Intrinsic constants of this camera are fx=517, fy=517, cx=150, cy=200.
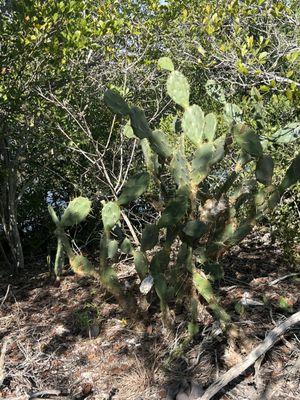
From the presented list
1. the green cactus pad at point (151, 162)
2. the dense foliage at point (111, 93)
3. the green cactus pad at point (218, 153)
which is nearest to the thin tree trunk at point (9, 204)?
the dense foliage at point (111, 93)

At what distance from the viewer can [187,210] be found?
11.3 ft

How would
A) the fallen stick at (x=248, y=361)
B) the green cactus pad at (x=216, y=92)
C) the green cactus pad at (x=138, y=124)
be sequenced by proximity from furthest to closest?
the green cactus pad at (x=216, y=92), the green cactus pad at (x=138, y=124), the fallen stick at (x=248, y=361)

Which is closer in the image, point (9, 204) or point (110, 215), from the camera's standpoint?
point (110, 215)

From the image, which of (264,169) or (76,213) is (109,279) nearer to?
(76,213)

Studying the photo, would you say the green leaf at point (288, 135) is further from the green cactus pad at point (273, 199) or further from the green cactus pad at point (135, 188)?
the green cactus pad at point (135, 188)

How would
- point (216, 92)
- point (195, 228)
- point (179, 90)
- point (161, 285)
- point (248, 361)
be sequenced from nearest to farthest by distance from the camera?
point (248, 361) < point (195, 228) < point (161, 285) < point (179, 90) < point (216, 92)

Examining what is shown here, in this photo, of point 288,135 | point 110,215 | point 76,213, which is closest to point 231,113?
point 288,135

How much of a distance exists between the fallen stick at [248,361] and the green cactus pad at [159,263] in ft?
2.50

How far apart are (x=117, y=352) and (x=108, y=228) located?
0.89m

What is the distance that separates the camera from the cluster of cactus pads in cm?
331

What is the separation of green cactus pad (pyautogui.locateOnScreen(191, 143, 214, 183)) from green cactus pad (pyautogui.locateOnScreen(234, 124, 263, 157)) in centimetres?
19

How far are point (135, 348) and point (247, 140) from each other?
160 centimetres

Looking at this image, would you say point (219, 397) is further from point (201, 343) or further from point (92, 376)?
point (92, 376)

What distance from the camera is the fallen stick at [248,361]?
2.85 meters
